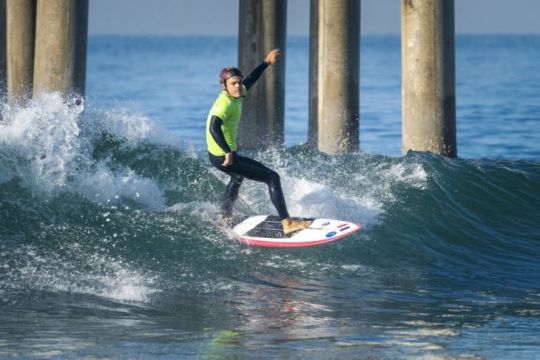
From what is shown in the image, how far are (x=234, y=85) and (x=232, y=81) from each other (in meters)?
0.05

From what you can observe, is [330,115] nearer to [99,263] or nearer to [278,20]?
[278,20]

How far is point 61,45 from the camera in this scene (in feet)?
50.6

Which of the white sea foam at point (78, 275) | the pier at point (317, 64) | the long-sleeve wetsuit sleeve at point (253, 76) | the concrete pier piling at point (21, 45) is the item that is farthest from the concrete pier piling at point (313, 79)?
the white sea foam at point (78, 275)

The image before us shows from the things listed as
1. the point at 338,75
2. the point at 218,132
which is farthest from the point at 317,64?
the point at 218,132

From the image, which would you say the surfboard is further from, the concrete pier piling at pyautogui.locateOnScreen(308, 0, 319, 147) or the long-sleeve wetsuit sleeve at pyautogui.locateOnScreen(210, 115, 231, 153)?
the concrete pier piling at pyautogui.locateOnScreen(308, 0, 319, 147)

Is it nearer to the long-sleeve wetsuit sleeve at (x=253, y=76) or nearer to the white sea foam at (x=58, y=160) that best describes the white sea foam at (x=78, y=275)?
the white sea foam at (x=58, y=160)

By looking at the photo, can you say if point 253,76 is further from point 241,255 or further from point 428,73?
point 428,73

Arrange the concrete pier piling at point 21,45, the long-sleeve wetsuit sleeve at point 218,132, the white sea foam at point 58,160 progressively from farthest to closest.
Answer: the concrete pier piling at point 21,45 < the white sea foam at point 58,160 < the long-sleeve wetsuit sleeve at point 218,132

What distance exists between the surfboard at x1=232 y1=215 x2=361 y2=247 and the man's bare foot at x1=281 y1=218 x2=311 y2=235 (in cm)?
5

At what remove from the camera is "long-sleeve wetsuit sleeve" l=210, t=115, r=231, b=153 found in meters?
12.4

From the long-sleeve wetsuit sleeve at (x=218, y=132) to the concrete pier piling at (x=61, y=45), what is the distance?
3.79 metres

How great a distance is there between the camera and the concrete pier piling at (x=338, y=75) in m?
16.8

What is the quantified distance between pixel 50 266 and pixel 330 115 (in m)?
6.38

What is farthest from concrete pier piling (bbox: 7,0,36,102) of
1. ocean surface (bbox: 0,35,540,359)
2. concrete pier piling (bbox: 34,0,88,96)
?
concrete pier piling (bbox: 34,0,88,96)
